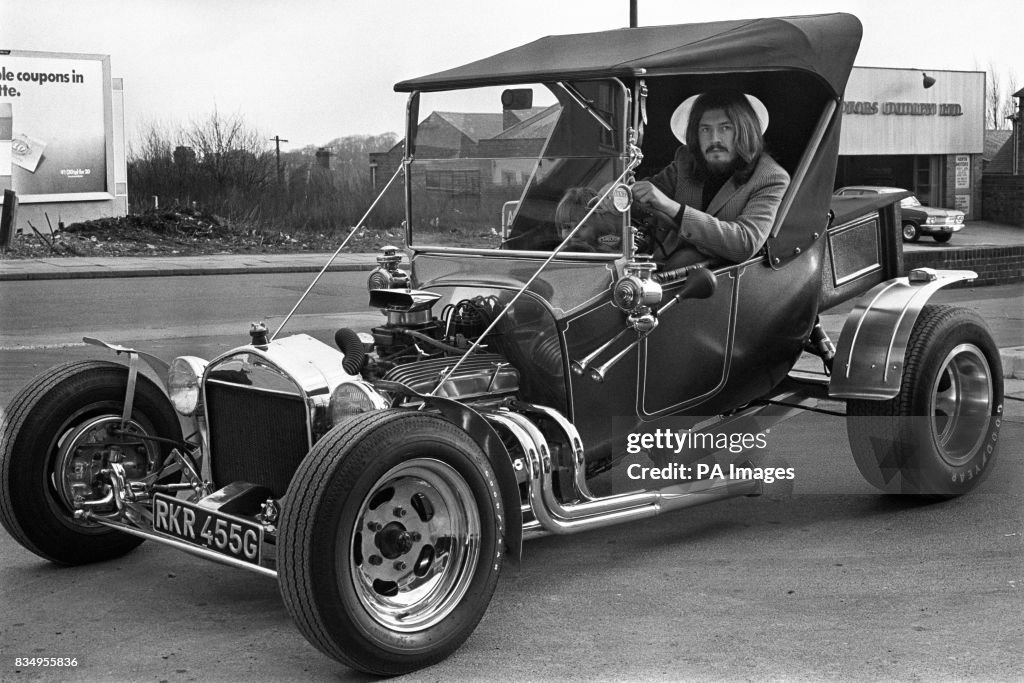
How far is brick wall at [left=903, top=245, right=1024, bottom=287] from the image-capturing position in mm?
17719

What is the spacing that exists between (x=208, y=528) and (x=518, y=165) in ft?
A: 7.10

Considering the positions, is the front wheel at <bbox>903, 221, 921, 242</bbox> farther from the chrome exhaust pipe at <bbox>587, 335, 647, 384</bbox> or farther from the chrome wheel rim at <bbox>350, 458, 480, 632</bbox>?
the chrome wheel rim at <bbox>350, 458, 480, 632</bbox>

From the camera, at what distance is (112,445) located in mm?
5070

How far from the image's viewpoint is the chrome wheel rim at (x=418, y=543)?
13.4 feet

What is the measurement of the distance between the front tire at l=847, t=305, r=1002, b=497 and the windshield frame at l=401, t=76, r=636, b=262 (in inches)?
66.3

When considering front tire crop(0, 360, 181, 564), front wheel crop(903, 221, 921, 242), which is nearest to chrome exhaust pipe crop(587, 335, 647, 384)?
front tire crop(0, 360, 181, 564)

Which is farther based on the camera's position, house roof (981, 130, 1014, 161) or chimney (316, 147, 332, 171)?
house roof (981, 130, 1014, 161)

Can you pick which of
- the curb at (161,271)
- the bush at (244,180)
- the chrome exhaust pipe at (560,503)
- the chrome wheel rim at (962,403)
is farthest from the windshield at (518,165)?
the bush at (244,180)

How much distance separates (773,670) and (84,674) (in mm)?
2142

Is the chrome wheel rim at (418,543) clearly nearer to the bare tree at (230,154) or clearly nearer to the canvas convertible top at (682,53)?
the canvas convertible top at (682,53)

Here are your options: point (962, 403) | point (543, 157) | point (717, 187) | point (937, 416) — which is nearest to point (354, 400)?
point (543, 157)

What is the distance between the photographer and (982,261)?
1891cm

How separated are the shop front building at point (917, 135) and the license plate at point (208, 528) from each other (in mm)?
42514

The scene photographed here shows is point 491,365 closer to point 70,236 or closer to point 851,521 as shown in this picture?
point 851,521
